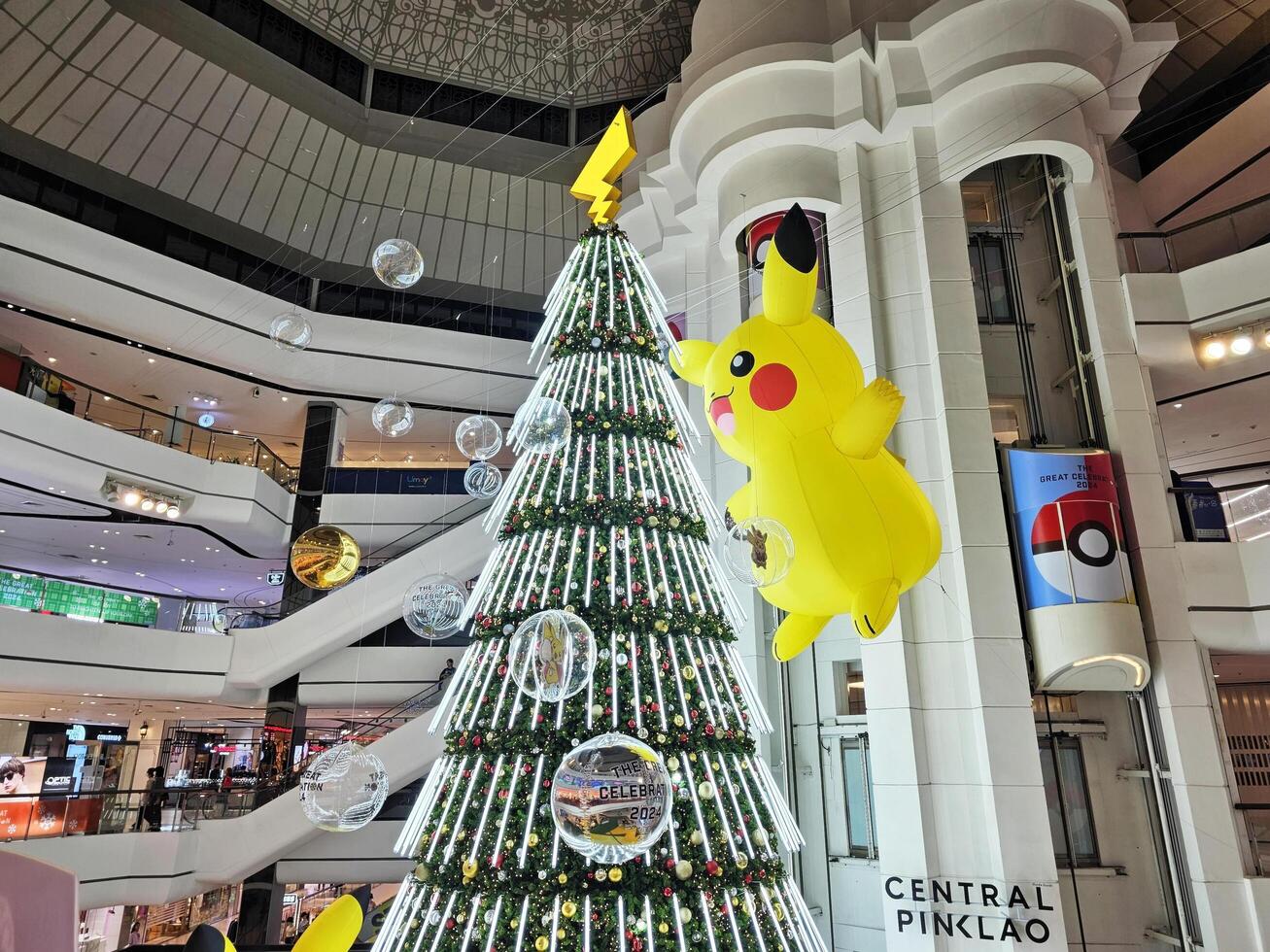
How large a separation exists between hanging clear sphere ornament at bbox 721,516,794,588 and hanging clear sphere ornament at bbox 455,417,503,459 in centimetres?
245

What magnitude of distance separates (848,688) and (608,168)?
207 inches

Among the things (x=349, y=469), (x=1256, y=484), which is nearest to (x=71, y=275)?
(x=349, y=469)

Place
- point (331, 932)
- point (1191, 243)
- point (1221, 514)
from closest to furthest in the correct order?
point (331, 932) < point (1221, 514) < point (1191, 243)

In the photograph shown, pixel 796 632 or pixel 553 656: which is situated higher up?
pixel 796 632

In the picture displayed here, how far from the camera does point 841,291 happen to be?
745cm

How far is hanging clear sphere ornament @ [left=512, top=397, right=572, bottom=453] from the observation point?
12.4 feet

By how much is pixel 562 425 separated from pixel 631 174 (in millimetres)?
7084

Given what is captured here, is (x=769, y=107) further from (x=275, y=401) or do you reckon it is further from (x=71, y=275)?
(x=275, y=401)

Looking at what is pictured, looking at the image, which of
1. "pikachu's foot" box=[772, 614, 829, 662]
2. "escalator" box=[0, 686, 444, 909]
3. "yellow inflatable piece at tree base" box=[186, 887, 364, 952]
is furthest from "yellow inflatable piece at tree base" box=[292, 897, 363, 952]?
"escalator" box=[0, 686, 444, 909]

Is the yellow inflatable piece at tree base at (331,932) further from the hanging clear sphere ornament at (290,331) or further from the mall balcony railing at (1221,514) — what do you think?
the mall balcony railing at (1221,514)

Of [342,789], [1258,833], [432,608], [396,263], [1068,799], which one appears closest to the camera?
[342,789]

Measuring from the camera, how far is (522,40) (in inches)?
500

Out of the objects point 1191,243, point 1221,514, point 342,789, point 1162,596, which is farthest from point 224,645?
point 1191,243

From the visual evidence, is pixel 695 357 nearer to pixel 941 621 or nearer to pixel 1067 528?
pixel 941 621
